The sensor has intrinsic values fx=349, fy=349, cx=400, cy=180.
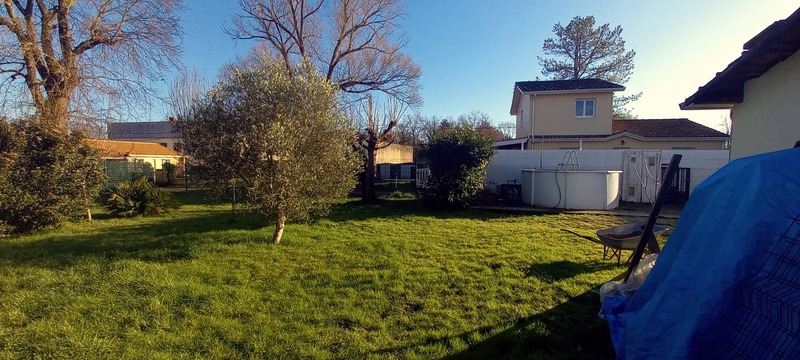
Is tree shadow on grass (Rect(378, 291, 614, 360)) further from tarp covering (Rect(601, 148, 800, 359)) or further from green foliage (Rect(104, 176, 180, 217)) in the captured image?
green foliage (Rect(104, 176, 180, 217))

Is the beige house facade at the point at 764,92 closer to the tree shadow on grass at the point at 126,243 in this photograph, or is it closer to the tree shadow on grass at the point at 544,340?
the tree shadow on grass at the point at 544,340

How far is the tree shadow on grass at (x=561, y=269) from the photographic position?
5020mm

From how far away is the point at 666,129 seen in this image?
19.1m

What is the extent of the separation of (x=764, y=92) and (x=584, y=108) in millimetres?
16731

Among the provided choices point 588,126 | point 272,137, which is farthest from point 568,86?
point 272,137

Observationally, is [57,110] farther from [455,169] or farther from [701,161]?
[701,161]

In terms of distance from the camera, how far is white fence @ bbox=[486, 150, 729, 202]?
501 inches

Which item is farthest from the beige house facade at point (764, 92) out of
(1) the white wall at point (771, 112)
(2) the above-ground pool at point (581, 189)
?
(2) the above-ground pool at point (581, 189)

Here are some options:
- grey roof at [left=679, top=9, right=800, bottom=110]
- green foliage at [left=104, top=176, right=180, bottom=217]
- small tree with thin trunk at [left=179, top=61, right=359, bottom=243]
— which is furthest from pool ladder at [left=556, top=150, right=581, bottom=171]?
green foliage at [left=104, top=176, right=180, bottom=217]

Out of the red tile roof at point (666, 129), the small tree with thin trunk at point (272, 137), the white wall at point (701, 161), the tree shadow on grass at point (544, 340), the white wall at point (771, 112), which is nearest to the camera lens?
the tree shadow on grass at point (544, 340)

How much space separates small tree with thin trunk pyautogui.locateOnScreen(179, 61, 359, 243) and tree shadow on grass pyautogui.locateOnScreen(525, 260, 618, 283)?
3944 millimetres

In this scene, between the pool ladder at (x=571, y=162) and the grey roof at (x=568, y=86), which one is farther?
the grey roof at (x=568, y=86)

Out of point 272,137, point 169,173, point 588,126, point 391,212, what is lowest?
point 391,212

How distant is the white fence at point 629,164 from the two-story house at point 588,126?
13.4 ft
